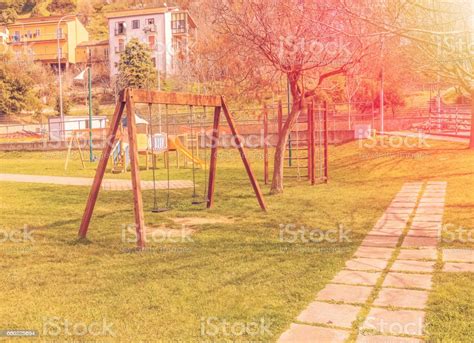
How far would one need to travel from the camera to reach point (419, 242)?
7.43m

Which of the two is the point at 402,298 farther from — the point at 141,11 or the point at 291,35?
the point at 141,11

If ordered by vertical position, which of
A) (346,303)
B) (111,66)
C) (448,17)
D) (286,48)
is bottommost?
(346,303)

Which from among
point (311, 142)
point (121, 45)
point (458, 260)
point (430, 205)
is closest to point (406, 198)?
point (430, 205)

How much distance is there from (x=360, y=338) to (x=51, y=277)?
3.60 m

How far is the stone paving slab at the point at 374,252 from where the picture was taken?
671 cm

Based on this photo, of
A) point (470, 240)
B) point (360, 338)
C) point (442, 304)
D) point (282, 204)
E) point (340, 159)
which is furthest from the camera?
point (340, 159)

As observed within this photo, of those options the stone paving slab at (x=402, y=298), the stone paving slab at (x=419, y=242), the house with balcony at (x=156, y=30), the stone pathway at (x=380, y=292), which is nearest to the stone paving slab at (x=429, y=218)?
the stone pathway at (x=380, y=292)

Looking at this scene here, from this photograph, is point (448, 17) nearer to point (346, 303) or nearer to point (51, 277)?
point (346, 303)

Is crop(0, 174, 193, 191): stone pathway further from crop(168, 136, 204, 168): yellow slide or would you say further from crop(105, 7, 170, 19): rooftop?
crop(105, 7, 170, 19): rooftop

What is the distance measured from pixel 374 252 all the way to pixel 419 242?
38.0 inches

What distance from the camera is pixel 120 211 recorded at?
10.4 m

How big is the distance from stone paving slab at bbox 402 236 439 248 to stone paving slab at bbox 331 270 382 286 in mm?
1619

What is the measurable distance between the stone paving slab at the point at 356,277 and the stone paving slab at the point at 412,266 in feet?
1.22

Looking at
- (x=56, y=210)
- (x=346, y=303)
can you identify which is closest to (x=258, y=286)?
(x=346, y=303)
